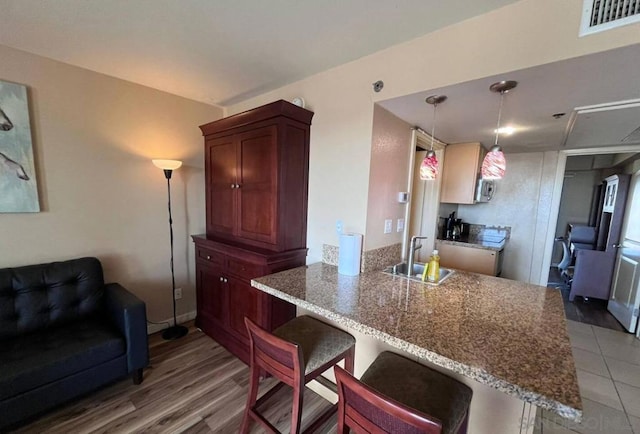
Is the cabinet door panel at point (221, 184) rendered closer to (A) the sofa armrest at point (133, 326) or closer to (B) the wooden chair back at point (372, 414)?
(A) the sofa armrest at point (133, 326)

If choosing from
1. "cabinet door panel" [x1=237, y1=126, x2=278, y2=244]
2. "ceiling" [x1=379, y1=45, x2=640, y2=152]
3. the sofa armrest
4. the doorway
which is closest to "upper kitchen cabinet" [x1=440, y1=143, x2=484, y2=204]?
"ceiling" [x1=379, y1=45, x2=640, y2=152]

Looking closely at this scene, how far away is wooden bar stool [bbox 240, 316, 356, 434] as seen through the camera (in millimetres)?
1143

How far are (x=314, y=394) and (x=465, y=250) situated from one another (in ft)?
7.81

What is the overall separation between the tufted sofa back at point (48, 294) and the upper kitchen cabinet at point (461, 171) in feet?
12.0

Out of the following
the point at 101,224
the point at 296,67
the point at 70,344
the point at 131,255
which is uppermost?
the point at 296,67

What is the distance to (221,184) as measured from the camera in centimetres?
251

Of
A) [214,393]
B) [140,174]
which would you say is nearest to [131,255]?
[140,174]

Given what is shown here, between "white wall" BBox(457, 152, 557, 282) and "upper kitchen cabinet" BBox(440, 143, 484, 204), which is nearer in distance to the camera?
"upper kitchen cabinet" BBox(440, 143, 484, 204)

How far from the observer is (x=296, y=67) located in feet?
6.36

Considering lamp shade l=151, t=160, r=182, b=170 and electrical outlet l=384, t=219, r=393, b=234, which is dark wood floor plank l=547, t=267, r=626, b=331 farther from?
lamp shade l=151, t=160, r=182, b=170

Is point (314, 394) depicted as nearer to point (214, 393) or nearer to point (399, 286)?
point (214, 393)

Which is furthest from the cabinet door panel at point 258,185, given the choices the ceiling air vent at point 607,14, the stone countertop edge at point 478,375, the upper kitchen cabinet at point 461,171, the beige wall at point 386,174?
the upper kitchen cabinet at point 461,171

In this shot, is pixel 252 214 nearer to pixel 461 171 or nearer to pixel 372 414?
pixel 372 414

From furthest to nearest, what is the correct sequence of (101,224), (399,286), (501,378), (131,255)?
(131,255)
(101,224)
(399,286)
(501,378)
